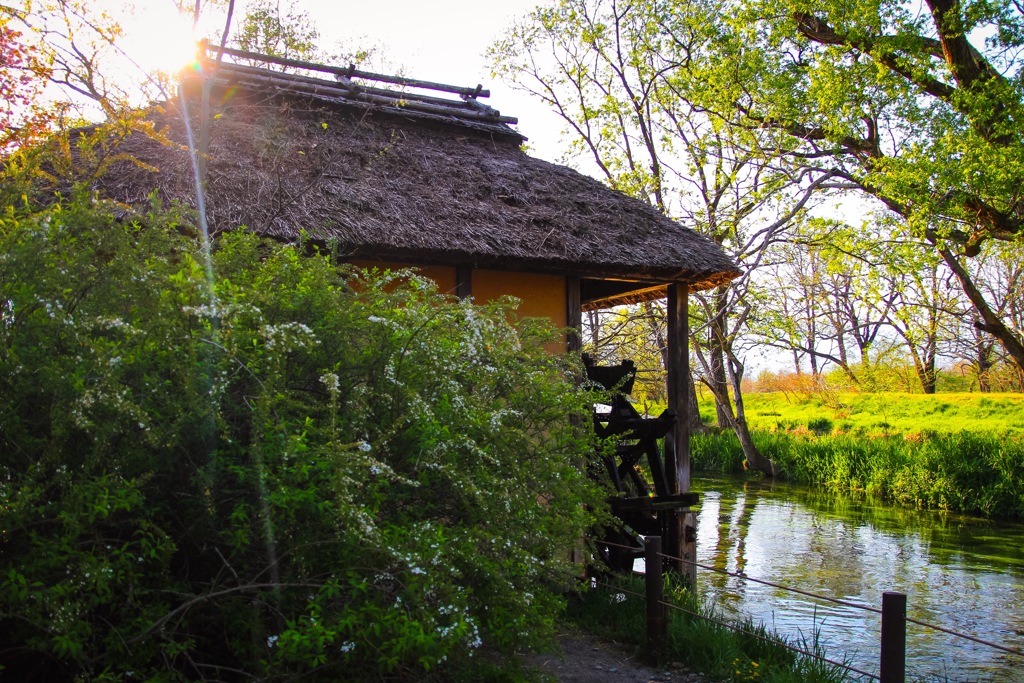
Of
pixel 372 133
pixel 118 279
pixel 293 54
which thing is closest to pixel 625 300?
pixel 372 133

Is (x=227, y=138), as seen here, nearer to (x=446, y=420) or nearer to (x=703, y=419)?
(x=446, y=420)

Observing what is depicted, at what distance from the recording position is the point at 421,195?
24.4 feet

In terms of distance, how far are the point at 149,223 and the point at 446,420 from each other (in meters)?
1.55

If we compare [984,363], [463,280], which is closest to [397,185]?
[463,280]

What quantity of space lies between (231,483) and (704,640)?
3586 millimetres

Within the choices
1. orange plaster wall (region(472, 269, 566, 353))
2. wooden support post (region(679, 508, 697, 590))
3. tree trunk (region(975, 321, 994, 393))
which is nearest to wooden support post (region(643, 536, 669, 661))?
orange plaster wall (region(472, 269, 566, 353))

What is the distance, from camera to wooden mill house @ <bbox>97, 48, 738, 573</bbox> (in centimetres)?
654

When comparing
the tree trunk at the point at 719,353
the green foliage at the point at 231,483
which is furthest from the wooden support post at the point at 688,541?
the tree trunk at the point at 719,353

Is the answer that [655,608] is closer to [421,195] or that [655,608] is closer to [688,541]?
[688,541]

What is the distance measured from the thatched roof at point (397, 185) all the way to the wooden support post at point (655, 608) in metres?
2.56

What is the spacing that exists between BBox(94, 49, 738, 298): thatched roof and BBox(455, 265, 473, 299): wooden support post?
0.21 metres

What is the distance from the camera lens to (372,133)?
866 centimetres

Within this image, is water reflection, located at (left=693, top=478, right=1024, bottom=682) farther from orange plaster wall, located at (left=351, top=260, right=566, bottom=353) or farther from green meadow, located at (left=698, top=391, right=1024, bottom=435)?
green meadow, located at (left=698, top=391, right=1024, bottom=435)

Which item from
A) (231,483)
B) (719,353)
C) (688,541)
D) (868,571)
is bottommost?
(868,571)
